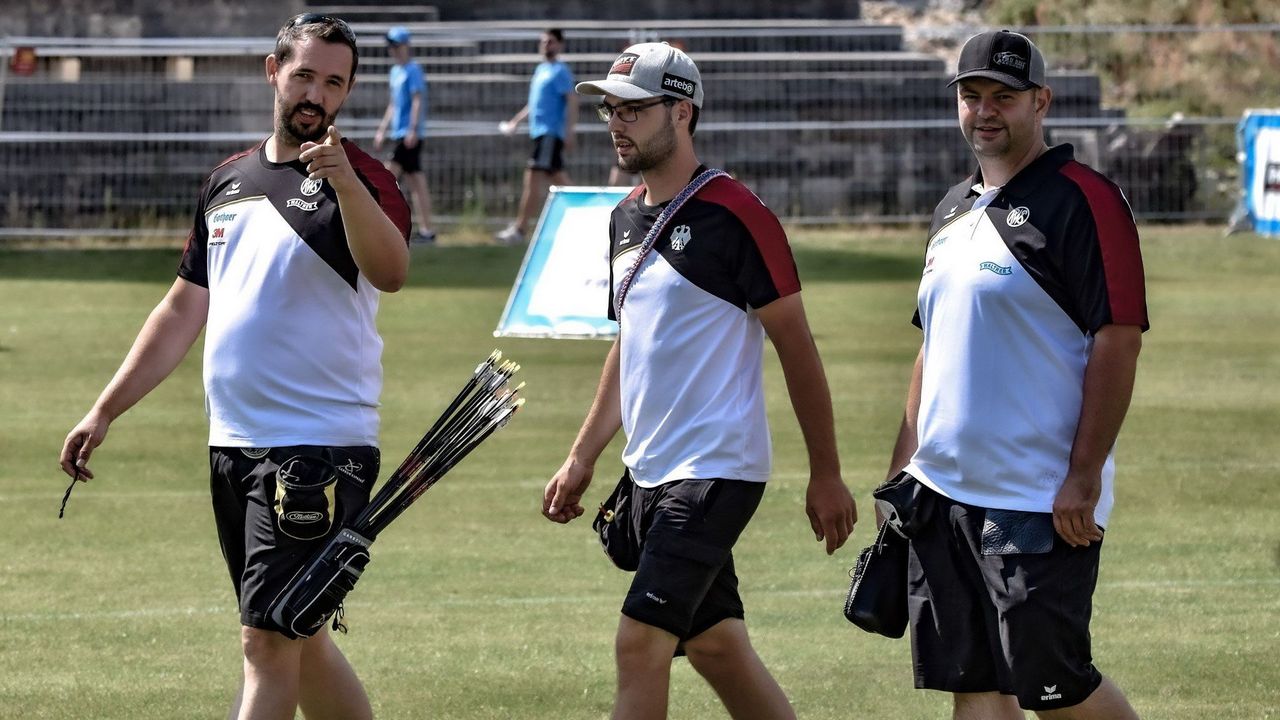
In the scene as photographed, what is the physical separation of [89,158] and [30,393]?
8.61 m

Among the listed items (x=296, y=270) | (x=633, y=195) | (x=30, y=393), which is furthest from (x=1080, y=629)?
(x=30, y=393)

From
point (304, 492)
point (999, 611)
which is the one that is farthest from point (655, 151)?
Result: point (999, 611)

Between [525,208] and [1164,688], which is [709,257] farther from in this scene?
[525,208]

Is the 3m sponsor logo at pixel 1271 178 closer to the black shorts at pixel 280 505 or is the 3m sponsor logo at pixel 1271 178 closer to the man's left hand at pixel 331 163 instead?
the black shorts at pixel 280 505

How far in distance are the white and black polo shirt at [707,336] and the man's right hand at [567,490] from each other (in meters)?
0.37

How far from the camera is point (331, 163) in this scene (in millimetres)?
5113

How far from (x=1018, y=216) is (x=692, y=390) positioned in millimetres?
1060

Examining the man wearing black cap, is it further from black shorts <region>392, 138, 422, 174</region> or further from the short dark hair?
black shorts <region>392, 138, 422, 174</region>

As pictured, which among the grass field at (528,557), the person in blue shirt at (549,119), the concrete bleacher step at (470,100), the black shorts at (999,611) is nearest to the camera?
the black shorts at (999,611)

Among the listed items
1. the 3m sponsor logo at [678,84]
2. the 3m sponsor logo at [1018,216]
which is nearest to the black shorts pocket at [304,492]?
the 3m sponsor logo at [678,84]

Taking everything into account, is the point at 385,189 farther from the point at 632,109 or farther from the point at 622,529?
the point at 622,529

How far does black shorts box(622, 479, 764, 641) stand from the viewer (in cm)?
546

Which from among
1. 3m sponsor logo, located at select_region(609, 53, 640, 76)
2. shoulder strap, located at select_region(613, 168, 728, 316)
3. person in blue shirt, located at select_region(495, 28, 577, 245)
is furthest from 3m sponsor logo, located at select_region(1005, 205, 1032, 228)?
person in blue shirt, located at select_region(495, 28, 577, 245)

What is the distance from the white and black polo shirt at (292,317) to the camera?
17.9 feet
